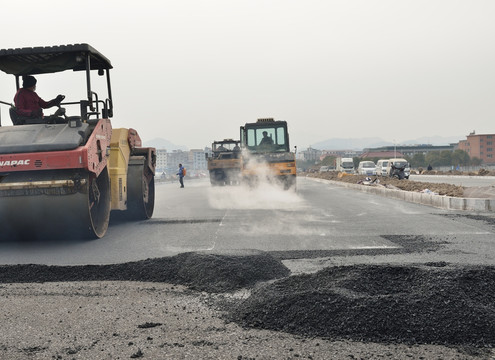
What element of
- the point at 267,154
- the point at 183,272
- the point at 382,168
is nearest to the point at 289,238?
the point at 183,272

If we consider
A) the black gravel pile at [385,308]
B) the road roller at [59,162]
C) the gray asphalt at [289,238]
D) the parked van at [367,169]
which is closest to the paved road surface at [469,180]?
Answer: the parked van at [367,169]

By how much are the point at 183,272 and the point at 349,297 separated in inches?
88.2

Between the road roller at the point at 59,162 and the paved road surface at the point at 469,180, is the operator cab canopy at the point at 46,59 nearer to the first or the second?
the road roller at the point at 59,162

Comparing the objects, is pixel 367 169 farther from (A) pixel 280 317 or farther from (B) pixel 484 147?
(B) pixel 484 147

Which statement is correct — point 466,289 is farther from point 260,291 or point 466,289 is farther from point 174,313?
point 174,313

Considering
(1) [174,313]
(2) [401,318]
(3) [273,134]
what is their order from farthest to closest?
(3) [273,134]
(1) [174,313]
(2) [401,318]

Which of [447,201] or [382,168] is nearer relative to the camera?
[447,201]

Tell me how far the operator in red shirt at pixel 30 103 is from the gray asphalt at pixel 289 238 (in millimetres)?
2159

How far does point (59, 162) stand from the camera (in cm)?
728

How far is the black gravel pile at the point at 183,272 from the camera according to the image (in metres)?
5.25

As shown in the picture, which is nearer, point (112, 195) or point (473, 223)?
point (112, 195)

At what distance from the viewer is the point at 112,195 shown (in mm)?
9078

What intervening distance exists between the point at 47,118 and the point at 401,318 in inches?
273

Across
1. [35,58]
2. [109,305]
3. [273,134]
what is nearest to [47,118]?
[35,58]
